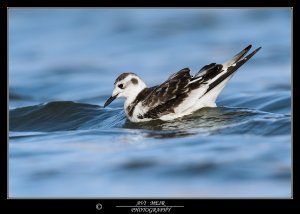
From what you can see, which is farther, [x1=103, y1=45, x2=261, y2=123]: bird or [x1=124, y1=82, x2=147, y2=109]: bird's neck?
[x1=124, y1=82, x2=147, y2=109]: bird's neck

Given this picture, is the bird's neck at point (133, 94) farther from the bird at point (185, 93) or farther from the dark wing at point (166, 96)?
the dark wing at point (166, 96)

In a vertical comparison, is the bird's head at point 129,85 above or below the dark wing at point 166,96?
above

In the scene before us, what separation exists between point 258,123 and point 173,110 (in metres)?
1.65

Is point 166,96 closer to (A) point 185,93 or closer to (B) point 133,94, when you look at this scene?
(A) point 185,93

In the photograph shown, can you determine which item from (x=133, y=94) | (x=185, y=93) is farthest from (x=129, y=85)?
(x=185, y=93)

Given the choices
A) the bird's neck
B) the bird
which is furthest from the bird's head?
the bird

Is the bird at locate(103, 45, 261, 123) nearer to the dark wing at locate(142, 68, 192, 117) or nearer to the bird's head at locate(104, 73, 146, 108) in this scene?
the dark wing at locate(142, 68, 192, 117)

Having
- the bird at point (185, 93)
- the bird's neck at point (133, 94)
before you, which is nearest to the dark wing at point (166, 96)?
the bird at point (185, 93)

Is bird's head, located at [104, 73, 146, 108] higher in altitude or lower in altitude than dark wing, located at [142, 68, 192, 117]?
higher

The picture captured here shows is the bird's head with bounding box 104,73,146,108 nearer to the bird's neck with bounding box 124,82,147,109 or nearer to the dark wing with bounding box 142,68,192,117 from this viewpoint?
the bird's neck with bounding box 124,82,147,109

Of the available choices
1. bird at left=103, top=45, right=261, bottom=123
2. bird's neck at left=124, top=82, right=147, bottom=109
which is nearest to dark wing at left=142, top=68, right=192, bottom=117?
bird at left=103, top=45, right=261, bottom=123

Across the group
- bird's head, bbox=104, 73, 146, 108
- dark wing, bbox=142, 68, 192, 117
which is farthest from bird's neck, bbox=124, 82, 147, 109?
dark wing, bbox=142, 68, 192, 117
